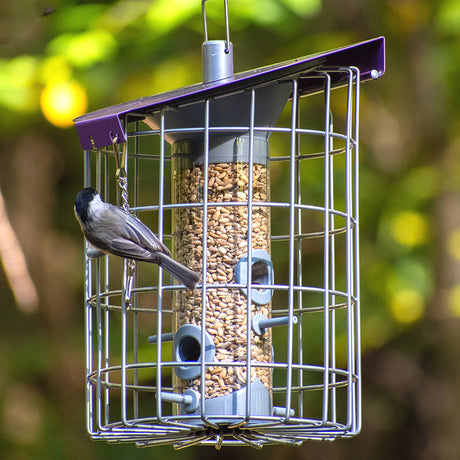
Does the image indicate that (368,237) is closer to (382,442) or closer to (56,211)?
(382,442)

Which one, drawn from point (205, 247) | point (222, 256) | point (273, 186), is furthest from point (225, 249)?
point (273, 186)

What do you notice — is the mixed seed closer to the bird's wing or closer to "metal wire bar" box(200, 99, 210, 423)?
"metal wire bar" box(200, 99, 210, 423)

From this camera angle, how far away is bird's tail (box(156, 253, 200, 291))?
13.1 feet

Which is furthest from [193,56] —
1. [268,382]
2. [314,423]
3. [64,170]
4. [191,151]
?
[314,423]

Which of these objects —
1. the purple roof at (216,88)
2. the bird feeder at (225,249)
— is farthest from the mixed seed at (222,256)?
the purple roof at (216,88)

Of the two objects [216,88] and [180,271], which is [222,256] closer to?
[180,271]

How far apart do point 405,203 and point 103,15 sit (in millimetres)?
2811

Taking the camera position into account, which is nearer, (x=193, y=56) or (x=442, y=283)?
(x=442, y=283)

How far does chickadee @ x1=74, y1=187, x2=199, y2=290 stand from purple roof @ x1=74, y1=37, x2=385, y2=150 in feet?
0.90

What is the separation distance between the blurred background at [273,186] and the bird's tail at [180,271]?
2.15 m

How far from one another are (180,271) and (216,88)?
824mm

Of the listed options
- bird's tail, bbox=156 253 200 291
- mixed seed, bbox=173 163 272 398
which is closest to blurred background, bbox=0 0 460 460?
mixed seed, bbox=173 163 272 398

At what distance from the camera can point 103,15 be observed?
21.0 ft

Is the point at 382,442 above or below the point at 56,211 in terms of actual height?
below
